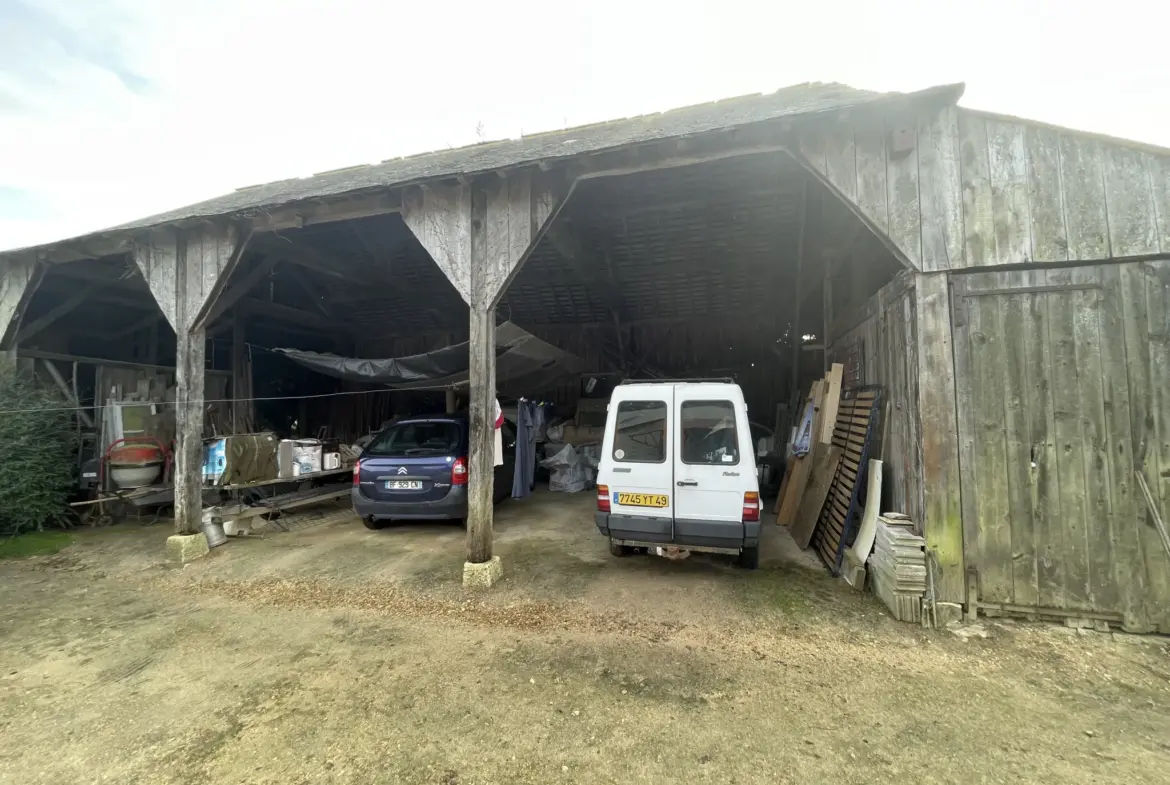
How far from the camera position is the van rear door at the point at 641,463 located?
4.47 m

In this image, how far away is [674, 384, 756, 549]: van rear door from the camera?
14.0 feet

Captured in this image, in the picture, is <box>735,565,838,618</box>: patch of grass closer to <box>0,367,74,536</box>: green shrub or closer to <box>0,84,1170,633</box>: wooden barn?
<box>0,84,1170,633</box>: wooden barn

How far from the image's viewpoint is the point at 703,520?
4.36 meters

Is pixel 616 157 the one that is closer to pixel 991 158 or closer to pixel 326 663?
pixel 991 158

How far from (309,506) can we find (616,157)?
24.8 ft

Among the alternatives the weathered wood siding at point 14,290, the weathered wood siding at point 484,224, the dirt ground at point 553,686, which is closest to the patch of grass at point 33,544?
the dirt ground at point 553,686

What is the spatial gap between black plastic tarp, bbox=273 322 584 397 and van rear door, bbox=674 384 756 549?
315 cm

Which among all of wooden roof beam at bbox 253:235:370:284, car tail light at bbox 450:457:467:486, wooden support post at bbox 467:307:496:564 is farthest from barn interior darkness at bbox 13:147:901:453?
car tail light at bbox 450:457:467:486

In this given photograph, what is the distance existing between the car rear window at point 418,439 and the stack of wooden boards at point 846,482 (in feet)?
15.0

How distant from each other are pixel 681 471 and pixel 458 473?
2956 mm

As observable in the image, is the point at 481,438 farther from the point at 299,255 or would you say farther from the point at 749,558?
the point at 299,255

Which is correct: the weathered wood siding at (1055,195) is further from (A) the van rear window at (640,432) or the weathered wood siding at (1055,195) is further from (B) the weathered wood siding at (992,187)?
(A) the van rear window at (640,432)

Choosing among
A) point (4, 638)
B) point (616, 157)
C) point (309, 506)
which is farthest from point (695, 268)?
point (4, 638)

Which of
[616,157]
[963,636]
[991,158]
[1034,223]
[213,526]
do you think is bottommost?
[963,636]
